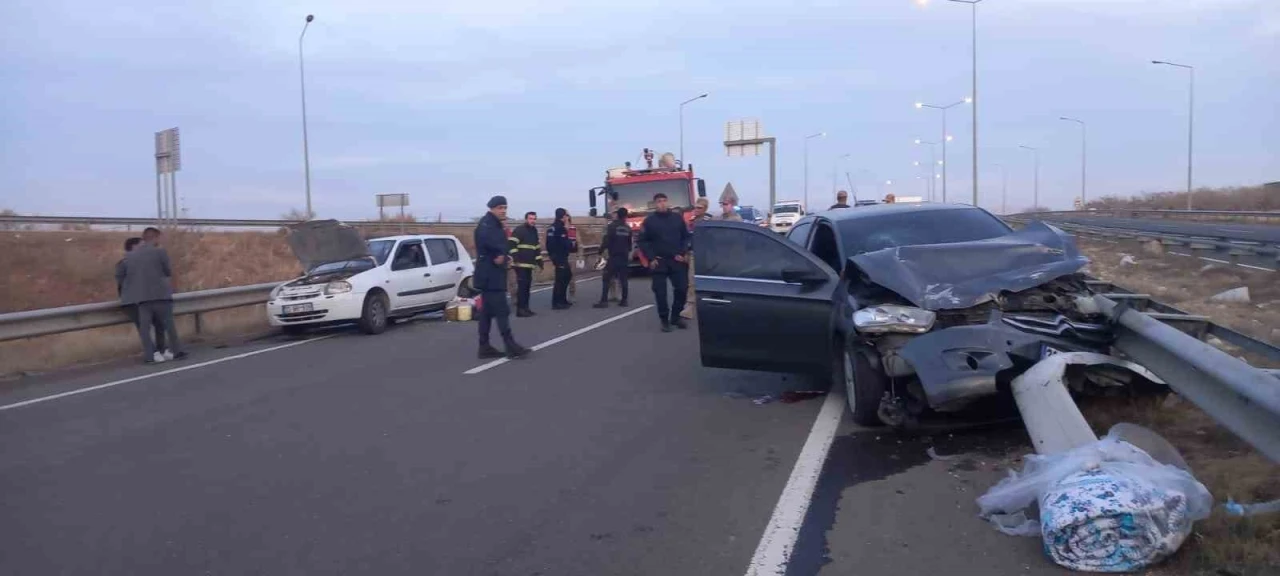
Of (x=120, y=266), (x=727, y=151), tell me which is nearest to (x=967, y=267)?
(x=120, y=266)

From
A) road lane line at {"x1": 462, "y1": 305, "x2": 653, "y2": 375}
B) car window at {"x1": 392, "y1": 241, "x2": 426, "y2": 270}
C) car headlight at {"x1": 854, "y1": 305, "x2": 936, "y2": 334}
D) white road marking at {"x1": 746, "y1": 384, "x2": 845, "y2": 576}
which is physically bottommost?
white road marking at {"x1": 746, "y1": 384, "x2": 845, "y2": 576}

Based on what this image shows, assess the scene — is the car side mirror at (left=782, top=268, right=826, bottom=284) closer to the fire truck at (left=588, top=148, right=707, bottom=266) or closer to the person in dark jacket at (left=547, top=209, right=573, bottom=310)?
the person in dark jacket at (left=547, top=209, right=573, bottom=310)

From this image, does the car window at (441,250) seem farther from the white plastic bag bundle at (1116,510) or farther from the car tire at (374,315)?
the white plastic bag bundle at (1116,510)

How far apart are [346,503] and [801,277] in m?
4.06

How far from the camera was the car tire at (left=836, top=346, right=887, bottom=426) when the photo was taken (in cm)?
741

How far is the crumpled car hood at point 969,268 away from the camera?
701 centimetres

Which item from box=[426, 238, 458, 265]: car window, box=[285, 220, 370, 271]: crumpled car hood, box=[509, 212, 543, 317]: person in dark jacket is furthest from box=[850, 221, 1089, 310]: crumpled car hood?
box=[285, 220, 370, 271]: crumpled car hood

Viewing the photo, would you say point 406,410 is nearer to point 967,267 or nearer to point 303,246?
point 967,267

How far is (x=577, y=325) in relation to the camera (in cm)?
1558

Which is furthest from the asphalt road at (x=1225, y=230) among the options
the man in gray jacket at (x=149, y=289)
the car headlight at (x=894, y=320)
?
the man in gray jacket at (x=149, y=289)

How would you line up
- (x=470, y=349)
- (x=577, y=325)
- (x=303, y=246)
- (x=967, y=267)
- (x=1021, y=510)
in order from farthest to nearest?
1. (x=303, y=246)
2. (x=577, y=325)
3. (x=470, y=349)
4. (x=967, y=267)
5. (x=1021, y=510)

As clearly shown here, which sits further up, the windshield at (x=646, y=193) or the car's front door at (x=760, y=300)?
the windshield at (x=646, y=193)

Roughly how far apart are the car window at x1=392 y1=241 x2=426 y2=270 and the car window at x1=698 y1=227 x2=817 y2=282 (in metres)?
8.49

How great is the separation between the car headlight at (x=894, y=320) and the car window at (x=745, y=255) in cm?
143
